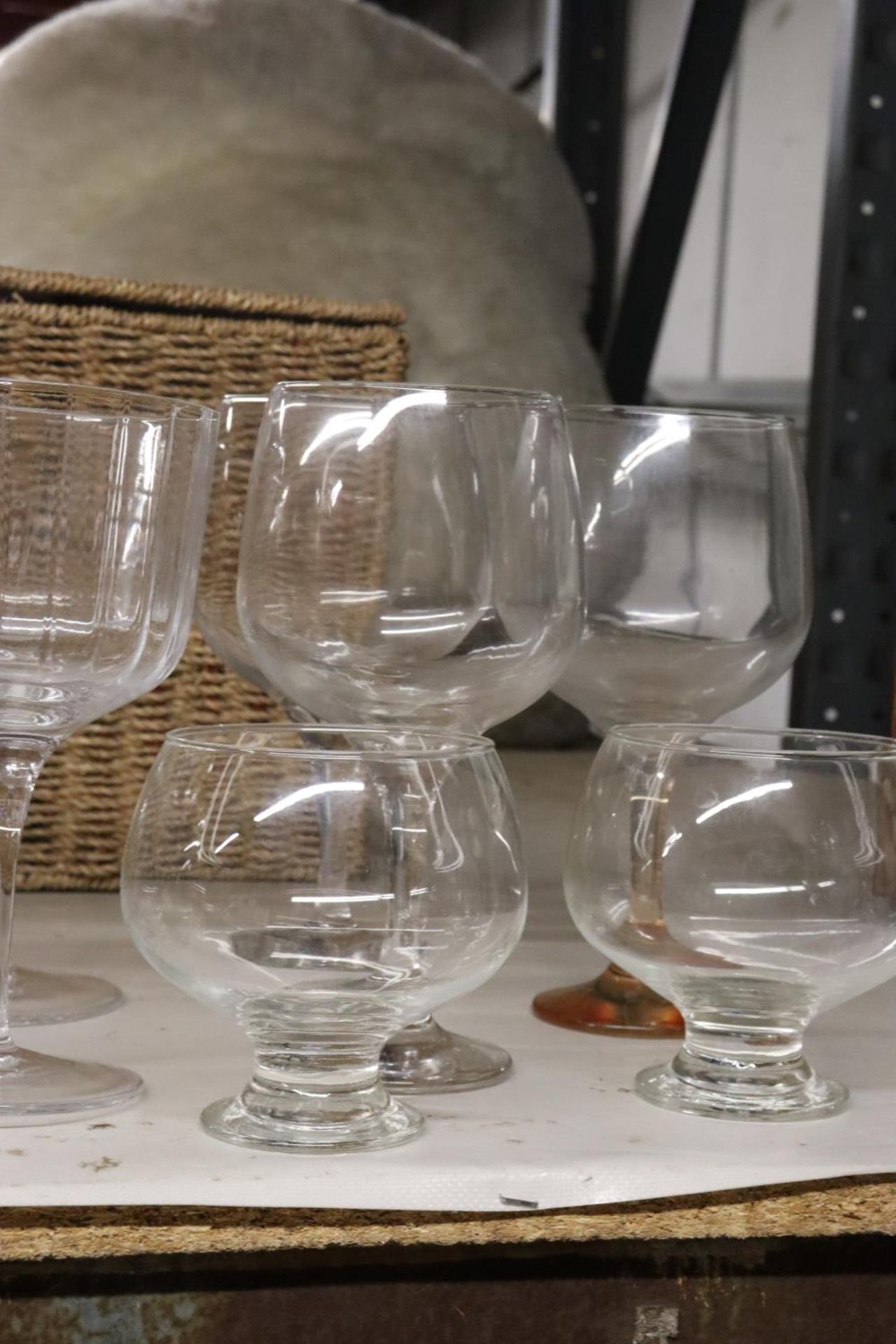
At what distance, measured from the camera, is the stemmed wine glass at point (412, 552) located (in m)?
0.51

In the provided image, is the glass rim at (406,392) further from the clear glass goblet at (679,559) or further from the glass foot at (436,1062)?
the glass foot at (436,1062)

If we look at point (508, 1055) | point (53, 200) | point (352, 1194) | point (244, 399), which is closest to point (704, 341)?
point (53, 200)

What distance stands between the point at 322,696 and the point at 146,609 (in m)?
0.08

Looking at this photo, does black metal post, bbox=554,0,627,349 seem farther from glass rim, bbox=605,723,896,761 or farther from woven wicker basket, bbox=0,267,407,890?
glass rim, bbox=605,723,896,761

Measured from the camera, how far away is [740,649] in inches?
22.8

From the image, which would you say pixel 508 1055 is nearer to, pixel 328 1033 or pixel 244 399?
pixel 328 1033

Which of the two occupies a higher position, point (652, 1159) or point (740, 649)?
point (740, 649)

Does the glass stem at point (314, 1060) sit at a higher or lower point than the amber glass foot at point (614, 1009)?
higher

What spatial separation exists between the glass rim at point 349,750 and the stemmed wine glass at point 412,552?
0.05 metres

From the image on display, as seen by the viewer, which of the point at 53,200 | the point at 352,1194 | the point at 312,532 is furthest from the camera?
the point at 53,200

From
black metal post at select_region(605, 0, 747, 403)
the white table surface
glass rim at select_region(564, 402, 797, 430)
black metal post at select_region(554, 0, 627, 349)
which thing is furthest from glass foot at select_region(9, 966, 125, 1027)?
black metal post at select_region(554, 0, 627, 349)

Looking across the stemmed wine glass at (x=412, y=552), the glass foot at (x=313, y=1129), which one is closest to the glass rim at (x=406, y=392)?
the stemmed wine glass at (x=412, y=552)

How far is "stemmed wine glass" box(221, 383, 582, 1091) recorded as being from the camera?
51 cm

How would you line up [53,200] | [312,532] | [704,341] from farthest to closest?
[704,341], [53,200], [312,532]
